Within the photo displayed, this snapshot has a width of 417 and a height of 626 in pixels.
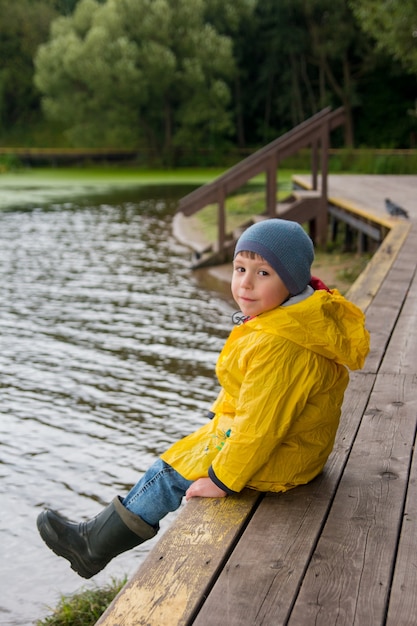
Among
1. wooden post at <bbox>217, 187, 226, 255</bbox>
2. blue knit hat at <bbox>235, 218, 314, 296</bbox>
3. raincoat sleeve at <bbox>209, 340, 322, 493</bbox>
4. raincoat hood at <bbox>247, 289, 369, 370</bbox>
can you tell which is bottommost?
wooden post at <bbox>217, 187, 226, 255</bbox>

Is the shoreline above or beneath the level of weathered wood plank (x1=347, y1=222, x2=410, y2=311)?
beneath

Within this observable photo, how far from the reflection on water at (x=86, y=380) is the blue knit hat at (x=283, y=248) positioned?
5.36ft

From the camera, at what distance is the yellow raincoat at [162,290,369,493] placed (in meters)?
2.17

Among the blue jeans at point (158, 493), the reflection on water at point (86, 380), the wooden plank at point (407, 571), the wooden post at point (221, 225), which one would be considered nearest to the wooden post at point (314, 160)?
the wooden post at point (221, 225)

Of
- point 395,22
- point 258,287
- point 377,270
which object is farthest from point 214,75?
point 258,287

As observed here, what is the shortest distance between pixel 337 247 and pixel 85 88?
69.5 feet

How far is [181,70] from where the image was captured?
28.3 meters

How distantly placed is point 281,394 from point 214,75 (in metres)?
28.3

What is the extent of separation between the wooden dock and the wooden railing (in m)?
6.33

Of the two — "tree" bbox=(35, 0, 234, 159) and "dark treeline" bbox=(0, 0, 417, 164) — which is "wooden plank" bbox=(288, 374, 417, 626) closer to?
"dark treeline" bbox=(0, 0, 417, 164)

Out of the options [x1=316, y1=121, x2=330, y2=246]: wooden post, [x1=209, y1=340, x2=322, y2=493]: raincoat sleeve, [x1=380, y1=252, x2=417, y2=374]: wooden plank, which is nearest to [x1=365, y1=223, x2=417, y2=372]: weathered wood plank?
[x1=380, y1=252, x2=417, y2=374]: wooden plank

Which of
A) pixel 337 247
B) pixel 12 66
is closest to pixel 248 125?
pixel 12 66

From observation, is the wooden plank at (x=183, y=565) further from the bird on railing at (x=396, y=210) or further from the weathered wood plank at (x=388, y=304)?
the bird on railing at (x=396, y=210)

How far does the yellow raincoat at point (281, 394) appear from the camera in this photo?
2.17 meters
